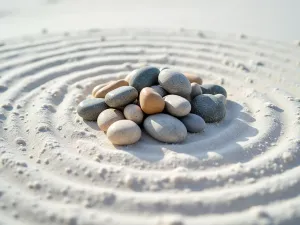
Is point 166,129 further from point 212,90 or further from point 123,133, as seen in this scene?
point 212,90

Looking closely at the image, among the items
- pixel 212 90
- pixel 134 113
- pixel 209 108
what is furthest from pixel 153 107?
pixel 212 90

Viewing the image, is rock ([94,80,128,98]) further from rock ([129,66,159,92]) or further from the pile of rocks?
rock ([129,66,159,92])

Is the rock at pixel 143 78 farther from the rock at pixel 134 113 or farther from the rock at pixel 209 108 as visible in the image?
the rock at pixel 209 108

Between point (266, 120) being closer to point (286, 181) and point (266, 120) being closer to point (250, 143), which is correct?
point (250, 143)

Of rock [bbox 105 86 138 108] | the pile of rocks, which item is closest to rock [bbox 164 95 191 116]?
the pile of rocks

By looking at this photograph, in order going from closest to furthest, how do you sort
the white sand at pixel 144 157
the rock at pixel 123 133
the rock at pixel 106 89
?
the white sand at pixel 144 157 < the rock at pixel 123 133 < the rock at pixel 106 89

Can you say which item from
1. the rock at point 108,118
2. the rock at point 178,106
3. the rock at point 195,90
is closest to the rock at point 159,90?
the rock at point 178,106
